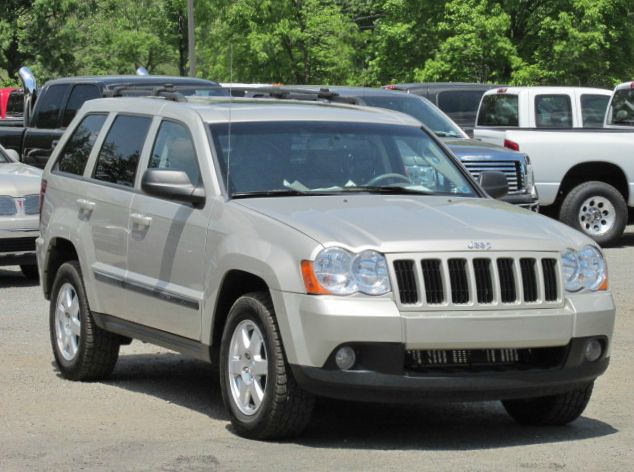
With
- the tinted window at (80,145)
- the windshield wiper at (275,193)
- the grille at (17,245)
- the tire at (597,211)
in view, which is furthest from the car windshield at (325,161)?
the tire at (597,211)

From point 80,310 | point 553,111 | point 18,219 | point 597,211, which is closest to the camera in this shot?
point 80,310

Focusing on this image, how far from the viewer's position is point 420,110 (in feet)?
59.2

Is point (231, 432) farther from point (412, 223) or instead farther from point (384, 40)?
point (384, 40)

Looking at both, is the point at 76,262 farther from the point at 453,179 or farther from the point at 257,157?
the point at 453,179

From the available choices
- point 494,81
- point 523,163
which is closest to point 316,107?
point 523,163

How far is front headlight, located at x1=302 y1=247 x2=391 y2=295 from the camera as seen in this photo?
6.77m

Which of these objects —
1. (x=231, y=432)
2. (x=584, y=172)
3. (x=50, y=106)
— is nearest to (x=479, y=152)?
(x=584, y=172)

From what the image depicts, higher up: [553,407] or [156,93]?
[156,93]

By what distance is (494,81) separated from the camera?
148ft

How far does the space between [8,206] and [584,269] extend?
860cm

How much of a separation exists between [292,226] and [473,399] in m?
1.14

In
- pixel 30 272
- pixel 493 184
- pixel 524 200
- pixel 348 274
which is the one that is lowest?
pixel 30 272

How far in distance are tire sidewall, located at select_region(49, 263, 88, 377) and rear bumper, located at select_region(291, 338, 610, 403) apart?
2492mm

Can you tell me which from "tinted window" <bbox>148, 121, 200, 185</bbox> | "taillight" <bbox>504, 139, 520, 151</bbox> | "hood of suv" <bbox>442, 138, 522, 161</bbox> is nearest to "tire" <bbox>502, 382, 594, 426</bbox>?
"tinted window" <bbox>148, 121, 200, 185</bbox>
